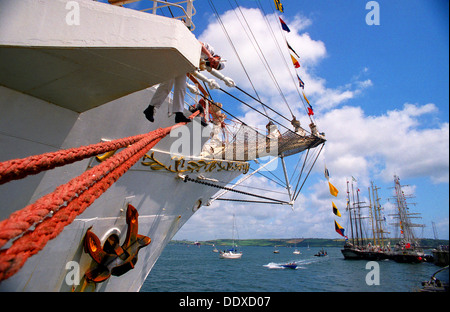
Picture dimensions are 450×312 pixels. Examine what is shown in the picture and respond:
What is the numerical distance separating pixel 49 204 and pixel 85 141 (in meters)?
Result: 2.21

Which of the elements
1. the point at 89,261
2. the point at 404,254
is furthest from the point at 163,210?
the point at 404,254

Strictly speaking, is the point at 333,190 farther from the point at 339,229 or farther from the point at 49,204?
the point at 49,204

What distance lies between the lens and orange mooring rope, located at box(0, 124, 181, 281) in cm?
101

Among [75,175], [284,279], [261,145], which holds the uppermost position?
[261,145]

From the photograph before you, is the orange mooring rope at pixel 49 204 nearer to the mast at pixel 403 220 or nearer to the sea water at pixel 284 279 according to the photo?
the sea water at pixel 284 279

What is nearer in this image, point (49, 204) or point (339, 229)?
point (49, 204)

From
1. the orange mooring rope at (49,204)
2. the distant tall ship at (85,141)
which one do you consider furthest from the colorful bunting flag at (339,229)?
the orange mooring rope at (49,204)

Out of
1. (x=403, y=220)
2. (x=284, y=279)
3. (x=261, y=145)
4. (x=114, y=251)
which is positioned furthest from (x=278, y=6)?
(x=403, y=220)

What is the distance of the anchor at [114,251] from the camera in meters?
3.39

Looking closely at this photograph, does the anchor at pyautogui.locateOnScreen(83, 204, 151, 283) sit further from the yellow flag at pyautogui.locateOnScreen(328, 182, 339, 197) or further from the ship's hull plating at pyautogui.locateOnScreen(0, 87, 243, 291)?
the yellow flag at pyautogui.locateOnScreen(328, 182, 339, 197)

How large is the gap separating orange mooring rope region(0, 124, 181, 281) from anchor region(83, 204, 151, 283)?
2.10m

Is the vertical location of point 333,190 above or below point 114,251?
above

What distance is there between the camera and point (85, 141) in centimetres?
315

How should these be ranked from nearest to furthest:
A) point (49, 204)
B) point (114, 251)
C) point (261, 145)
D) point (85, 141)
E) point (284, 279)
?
point (49, 204), point (85, 141), point (114, 251), point (261, 145), point (284, 279)
